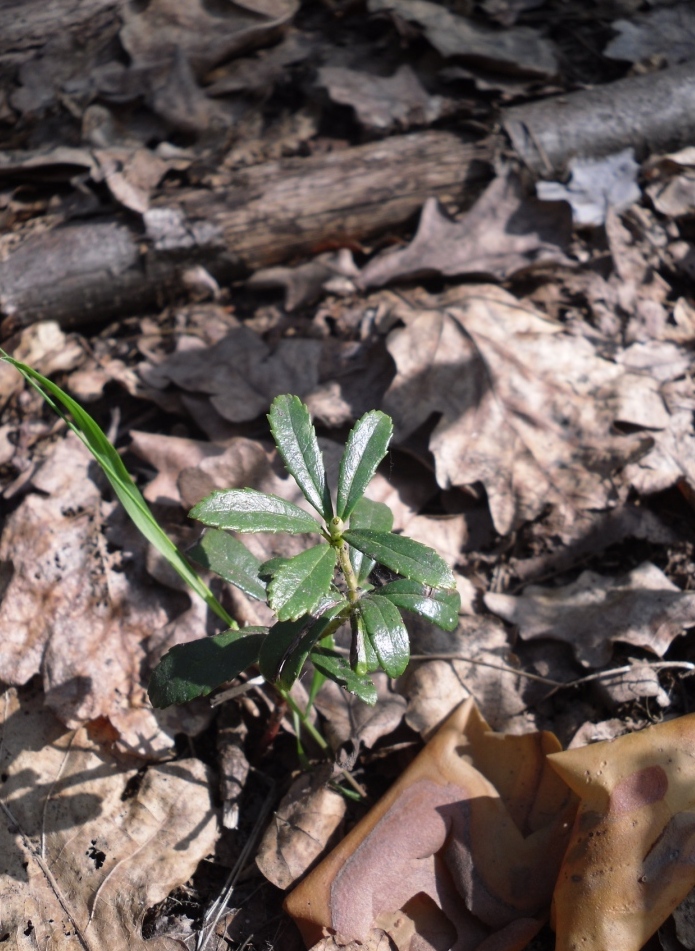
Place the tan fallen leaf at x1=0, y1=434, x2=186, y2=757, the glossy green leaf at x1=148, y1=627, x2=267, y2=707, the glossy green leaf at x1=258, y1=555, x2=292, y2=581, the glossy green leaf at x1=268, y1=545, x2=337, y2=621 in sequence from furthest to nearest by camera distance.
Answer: the tan fallen leaf at x1=0, y1=434, x2=186, y2=757 → the glossy green leaf at x1=148, y1=627, x2=267, y2=707 → the glossy green leaf at x1=258, y1=555, x2=292, y2=581 → the glossy green leaf at x1=268, y1=545, x2=337, y2=621

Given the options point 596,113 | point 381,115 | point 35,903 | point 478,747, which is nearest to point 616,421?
point 478,747

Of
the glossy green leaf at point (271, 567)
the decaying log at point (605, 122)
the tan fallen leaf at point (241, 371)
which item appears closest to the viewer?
the glossy green leaf at point (271, 567)

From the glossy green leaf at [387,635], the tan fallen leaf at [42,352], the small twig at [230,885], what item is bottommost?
the small twig at [230,885]

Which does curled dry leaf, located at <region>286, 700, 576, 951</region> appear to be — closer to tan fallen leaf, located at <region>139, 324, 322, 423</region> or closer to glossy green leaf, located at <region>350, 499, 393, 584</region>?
glossy green leaf, located at <region>350, 499, 393, 584</region>

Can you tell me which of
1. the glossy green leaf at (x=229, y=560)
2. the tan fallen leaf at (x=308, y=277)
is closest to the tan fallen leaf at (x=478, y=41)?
the tan fallen leaf at (x=308, y=277)

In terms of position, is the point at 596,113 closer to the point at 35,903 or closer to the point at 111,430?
the point at 111,430

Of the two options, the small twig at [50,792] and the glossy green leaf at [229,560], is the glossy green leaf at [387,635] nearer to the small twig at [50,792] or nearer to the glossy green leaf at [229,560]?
the glossy green leaf at [229,560]

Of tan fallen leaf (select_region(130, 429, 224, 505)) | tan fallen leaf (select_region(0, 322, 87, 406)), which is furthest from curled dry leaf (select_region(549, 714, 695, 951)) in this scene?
tan fallen leaf (select_region(0, 322, 87, 406))

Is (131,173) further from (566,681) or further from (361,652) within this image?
(566,681)
